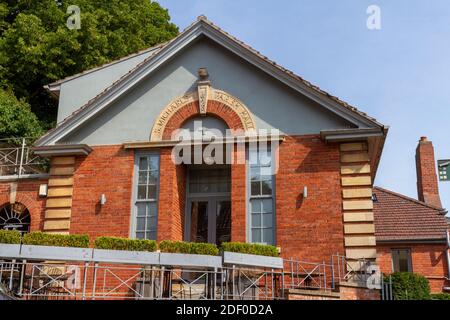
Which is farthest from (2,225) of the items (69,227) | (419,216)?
(419,216)

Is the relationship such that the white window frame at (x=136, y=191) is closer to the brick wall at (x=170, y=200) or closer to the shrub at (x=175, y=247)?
the brick wall at (x=170, y=200)

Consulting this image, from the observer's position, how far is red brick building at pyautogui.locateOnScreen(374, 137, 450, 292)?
25344mm

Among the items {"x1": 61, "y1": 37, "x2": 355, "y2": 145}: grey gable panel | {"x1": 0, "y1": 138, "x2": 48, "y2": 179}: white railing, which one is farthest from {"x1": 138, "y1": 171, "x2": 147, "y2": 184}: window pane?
{"x1": 0, "y1": 138, "x2": 48, "y2": 179}: white railing

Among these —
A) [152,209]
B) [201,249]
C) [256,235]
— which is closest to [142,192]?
[152,209]

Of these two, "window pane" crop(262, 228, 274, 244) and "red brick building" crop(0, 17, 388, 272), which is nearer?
"red brick building" crop(0, 17, 388, 272)

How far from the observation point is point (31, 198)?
17094 mm

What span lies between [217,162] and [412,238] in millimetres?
13140

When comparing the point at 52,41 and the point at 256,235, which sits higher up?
the point at 52,41

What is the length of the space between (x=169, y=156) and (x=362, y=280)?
6.04 metres

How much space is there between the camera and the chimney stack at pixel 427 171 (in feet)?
99.2

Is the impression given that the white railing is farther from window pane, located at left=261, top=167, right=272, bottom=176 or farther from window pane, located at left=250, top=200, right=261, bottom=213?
window pane, located at left=261, top=167, right=272, bottom=176

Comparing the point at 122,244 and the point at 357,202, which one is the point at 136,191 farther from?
the point at 357,202

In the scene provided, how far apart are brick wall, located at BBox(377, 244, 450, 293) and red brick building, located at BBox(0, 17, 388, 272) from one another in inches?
395

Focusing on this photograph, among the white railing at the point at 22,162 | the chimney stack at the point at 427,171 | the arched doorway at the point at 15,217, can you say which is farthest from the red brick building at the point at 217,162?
the chimney stack at the point at 427,171
